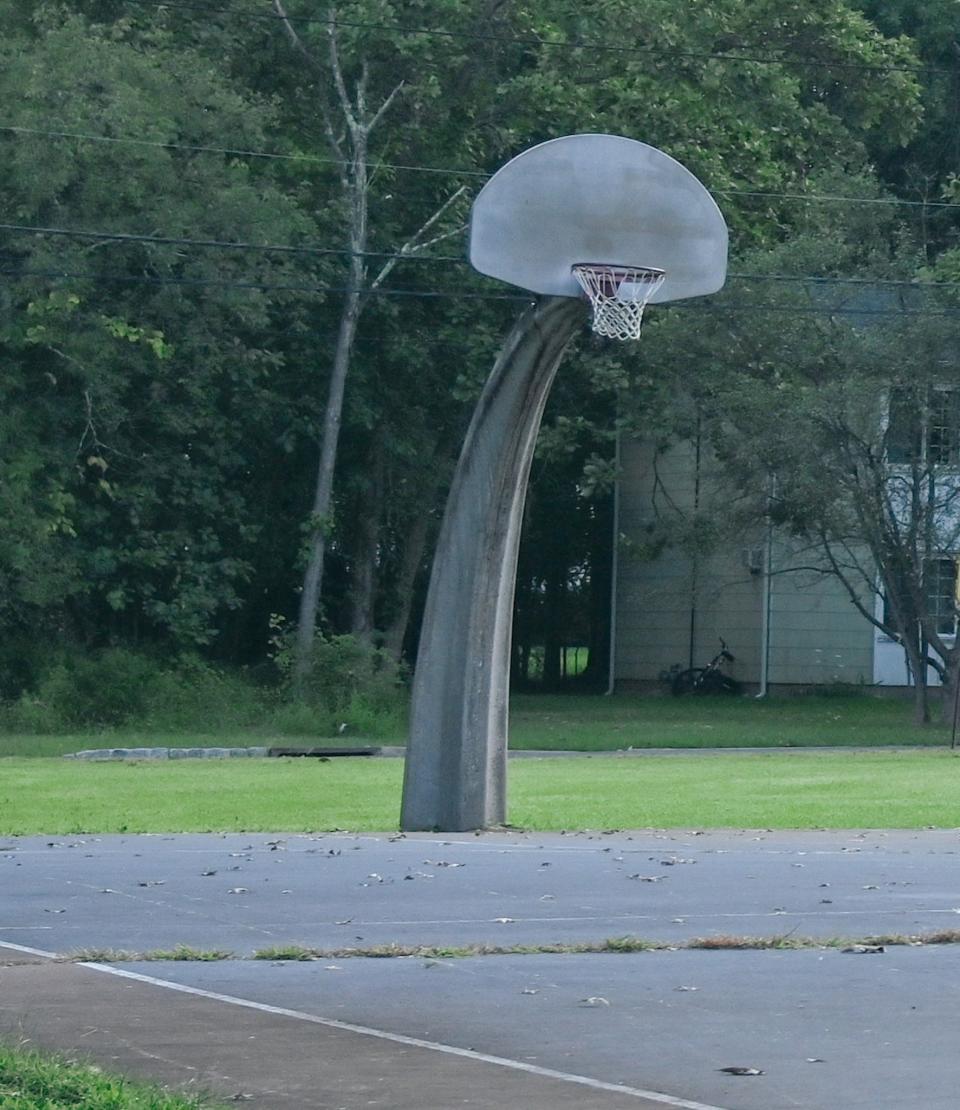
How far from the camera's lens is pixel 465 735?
16.8m

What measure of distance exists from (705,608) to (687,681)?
1.93 meters

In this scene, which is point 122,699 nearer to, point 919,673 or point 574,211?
point 919,673

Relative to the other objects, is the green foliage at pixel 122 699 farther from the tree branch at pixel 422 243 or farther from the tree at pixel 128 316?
the tree branch at pixel 422 243

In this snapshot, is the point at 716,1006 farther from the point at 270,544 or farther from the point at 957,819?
the point at 270,544

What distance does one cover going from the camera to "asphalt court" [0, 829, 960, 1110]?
7.00 metres

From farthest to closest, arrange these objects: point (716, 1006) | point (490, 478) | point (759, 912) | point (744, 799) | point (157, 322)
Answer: point (157, 322), point (744, 799), point (490, 478), point (759, 912), point (716, 1006)

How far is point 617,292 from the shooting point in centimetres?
1647

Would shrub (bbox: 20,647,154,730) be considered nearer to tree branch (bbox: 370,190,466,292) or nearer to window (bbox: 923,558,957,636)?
tree branch (bbox: 370,190,466,292)

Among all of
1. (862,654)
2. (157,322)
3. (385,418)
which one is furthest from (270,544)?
(862,654)

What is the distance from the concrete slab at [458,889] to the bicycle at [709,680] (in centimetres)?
3248

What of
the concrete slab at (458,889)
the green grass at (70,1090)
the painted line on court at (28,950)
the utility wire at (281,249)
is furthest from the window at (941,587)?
the green grass at (70,1090)

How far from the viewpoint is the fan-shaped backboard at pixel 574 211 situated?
54.1 ft

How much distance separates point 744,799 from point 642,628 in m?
30.1

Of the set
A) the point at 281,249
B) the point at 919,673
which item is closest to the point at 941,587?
the point at 919,673
